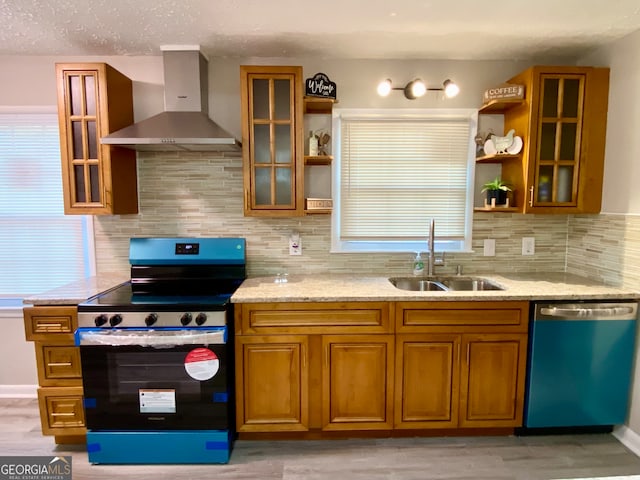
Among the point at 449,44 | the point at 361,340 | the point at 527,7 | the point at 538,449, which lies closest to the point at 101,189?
the point at 361,340

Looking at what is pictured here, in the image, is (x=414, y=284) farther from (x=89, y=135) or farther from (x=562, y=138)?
(x=89, y=135)

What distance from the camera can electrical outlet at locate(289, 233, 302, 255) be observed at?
2672 millimetres

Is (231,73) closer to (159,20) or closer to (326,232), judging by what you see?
(159,20)

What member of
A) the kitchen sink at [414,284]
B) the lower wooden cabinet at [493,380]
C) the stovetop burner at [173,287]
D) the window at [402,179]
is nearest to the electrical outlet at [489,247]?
the window at [402,179]

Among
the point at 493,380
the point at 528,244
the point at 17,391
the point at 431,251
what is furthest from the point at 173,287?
the point at 528,244

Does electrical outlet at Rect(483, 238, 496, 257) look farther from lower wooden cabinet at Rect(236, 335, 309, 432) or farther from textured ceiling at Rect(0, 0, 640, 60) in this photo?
lower wooden cabinet at Rect(236, 335, 309, 432)

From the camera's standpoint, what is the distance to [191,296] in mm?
2162

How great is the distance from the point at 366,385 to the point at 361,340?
0.28m

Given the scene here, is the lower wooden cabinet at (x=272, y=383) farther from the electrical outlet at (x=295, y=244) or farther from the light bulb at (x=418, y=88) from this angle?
the light bulb at (x=418, y=88)

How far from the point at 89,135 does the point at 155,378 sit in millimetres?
1544

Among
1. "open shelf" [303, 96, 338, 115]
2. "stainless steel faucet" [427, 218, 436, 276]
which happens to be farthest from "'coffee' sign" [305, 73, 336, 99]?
"stainless steel faucet" [427, 218, 436, 276]

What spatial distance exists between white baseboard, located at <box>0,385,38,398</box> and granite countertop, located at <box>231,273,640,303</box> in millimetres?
1863

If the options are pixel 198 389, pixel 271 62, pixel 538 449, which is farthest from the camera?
pixel 271 62

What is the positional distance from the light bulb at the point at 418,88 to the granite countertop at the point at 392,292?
129 centimetres
